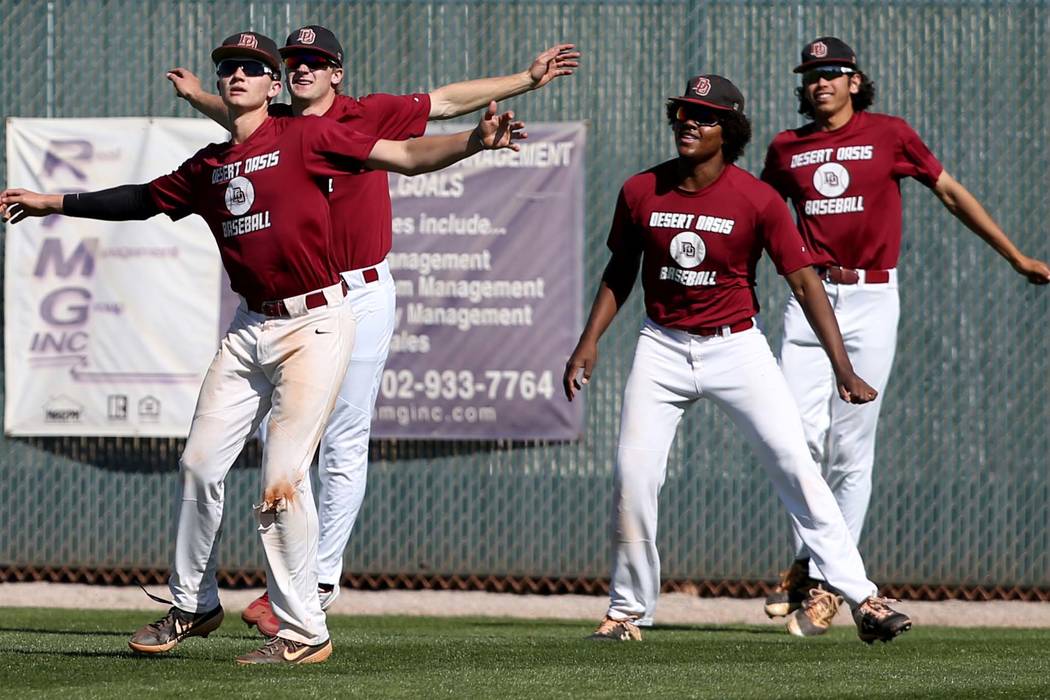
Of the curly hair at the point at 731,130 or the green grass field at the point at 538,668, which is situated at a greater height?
the curly hair at the point at 731,130

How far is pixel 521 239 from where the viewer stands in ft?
31.1

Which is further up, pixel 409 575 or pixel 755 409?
pixel 755 409

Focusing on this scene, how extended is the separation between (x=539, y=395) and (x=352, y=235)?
2.91 metres

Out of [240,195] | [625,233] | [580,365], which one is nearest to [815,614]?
[580,365]

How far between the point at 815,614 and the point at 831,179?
190 cm

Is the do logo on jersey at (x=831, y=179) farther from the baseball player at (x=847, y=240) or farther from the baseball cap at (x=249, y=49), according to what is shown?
the baseball cap at (x=249, y=49)

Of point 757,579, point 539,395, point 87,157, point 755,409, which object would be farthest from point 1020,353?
point 87,157

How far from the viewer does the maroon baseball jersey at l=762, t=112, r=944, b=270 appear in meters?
7.62

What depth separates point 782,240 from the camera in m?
6.46

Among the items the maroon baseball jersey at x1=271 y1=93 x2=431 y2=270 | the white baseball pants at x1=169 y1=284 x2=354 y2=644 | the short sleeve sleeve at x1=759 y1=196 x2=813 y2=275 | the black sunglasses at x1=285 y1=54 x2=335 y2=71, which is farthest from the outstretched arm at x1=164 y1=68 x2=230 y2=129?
the short sleeve sleeve at x1=759 y1=196 x2=813 y2=275

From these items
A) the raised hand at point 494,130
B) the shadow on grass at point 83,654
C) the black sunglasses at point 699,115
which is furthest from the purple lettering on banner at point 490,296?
the raised hand at point 494,130

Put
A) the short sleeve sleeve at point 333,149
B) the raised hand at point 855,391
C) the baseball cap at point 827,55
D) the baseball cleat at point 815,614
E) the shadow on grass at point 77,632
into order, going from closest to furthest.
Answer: the short sleeve sleeve at point 333,149
the raised hand at point 855,391
the shadow on grass at point 77,632
the baseball cleat at point 815,614
the baseball cap at point 827,55

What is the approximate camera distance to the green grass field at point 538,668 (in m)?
5.10

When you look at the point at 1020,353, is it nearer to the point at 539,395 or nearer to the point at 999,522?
the point at 999,522
